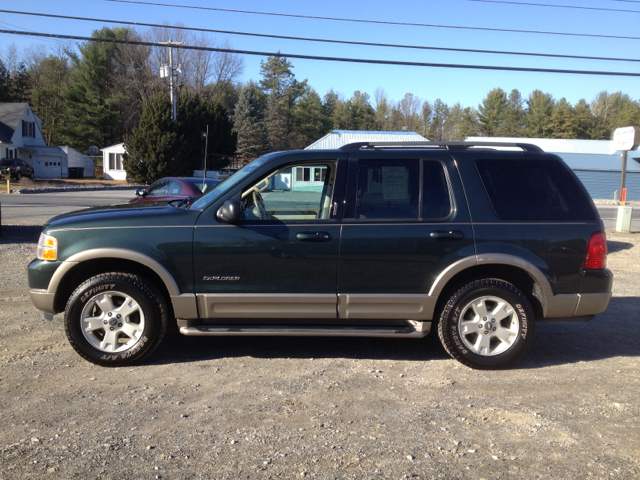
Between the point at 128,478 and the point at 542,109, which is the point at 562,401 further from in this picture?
the point at 542,109

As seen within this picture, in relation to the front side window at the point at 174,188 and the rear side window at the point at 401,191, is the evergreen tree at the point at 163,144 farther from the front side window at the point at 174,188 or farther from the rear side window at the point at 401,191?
the rear side window at the point at 401,191

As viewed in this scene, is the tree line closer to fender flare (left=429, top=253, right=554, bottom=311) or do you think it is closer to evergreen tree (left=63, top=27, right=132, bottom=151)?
evergreen tree (left=63, top=27, right=132, bottom=151)

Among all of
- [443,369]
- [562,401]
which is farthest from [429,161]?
[562,401]

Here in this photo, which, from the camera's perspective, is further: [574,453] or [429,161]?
[429,161]

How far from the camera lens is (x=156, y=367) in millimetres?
4887

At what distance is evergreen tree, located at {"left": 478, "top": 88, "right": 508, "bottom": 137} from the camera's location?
88.9m

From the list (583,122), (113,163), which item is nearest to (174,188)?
(113,163)

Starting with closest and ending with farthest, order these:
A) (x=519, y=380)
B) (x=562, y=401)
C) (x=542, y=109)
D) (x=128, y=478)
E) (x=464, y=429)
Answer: (x=128, y=478)
(x=464, y=429)
(x=562, y=401)
(x=519, y=380)
(x=542, y=109)

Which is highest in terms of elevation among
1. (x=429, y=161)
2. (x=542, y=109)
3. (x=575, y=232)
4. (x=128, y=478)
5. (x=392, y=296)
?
(x=542, y=109)

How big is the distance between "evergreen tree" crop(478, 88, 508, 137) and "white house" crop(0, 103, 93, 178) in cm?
6315

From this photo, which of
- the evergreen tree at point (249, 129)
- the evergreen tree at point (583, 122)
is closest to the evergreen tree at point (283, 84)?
the evergreen tree at point (249, 129)

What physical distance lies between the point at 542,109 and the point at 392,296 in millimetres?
84497

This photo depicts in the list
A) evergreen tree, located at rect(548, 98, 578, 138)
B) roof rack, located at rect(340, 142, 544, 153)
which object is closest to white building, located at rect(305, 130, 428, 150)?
evergreen tree, located at rect(548, 98, 578, 138)

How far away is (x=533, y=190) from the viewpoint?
5.01m
